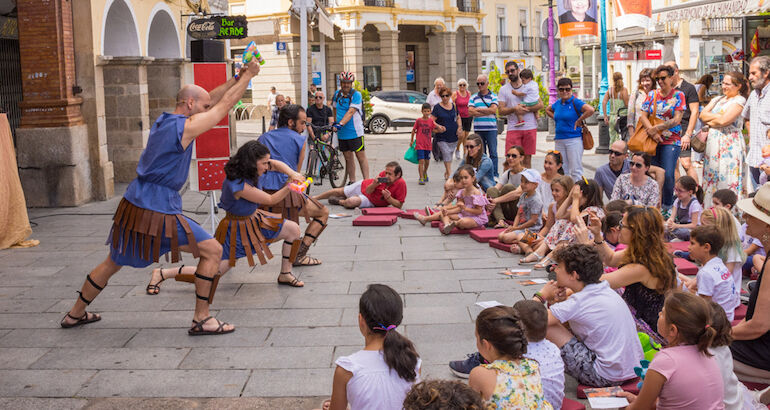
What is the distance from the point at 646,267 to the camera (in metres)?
5.57

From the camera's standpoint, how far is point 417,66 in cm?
4953

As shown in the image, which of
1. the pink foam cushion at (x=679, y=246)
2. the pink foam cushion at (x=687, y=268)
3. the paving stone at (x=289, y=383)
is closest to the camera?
the paving stone at (x=289, y=383)

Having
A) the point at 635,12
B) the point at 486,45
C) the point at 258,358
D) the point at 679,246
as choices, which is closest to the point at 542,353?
the point at 258,358

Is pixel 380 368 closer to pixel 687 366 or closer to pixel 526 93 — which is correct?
pixel 687 366

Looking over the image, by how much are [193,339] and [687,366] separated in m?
3.51

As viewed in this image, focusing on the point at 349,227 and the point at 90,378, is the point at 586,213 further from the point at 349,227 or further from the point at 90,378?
the point at 90,378

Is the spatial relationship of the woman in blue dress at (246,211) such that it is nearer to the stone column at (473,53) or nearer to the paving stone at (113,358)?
the paving stone at (113,358)

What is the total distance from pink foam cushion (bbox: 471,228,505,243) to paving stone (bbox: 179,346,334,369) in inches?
153

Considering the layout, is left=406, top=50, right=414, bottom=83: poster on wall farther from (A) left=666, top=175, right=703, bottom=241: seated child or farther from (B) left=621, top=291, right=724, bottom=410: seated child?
(B) left=621, top=291, right=724, bottom=410: seated child

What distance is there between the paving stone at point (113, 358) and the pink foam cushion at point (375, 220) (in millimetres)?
4989

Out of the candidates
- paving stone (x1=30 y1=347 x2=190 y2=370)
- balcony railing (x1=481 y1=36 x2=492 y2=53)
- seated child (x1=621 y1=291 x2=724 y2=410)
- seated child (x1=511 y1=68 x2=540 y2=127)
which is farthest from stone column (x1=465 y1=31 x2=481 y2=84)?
seated child (x1=621 y1=291 x2=724 y2=410)

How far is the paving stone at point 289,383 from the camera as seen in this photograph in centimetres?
510

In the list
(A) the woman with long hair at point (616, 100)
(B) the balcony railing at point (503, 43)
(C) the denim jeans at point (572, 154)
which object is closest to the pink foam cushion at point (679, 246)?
(C) the denim jeans at point (572, 154)

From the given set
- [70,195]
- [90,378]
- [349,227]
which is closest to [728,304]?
[90,378]
